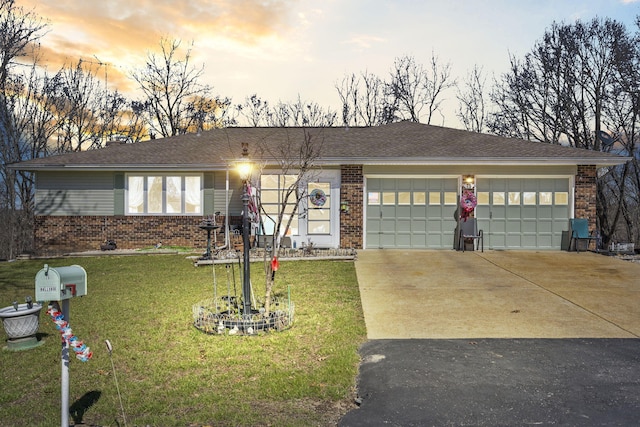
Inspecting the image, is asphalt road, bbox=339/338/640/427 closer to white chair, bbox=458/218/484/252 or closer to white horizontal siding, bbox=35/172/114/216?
white chair, bbox=458/218/484/252

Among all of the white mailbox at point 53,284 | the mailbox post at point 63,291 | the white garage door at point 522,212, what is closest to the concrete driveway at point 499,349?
the mailbox post at point 63,291

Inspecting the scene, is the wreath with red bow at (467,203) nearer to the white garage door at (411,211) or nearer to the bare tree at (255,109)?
the white garage door at (411,211)

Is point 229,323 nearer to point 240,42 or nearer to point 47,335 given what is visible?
point 47,335

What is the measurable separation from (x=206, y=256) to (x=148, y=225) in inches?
151

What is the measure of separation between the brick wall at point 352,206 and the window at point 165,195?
4.82 m

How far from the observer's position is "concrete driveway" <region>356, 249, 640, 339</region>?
6363 mm

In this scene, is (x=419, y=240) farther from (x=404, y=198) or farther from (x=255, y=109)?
(x=255, y=109)

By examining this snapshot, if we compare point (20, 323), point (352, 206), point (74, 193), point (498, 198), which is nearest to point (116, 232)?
point (74, 193)

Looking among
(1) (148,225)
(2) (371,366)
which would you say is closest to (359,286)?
(2) (371,366)

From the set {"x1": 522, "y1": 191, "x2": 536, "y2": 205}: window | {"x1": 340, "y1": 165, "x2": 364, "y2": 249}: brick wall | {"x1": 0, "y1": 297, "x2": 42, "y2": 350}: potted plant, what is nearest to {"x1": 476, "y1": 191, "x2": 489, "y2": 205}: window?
{"x1": 522, "y1": 191, "x2": 536, "y2": 205}: window

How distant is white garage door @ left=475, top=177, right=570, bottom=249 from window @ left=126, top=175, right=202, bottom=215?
923cm

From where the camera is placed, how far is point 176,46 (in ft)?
102

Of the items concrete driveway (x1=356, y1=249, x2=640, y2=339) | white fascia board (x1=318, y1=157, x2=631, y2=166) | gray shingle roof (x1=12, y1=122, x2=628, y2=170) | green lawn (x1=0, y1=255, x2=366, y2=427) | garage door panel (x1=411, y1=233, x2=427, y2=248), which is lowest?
green lawn (x1=0, y1=255, x2=366, y2=427)

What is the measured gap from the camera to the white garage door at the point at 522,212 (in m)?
14.7
